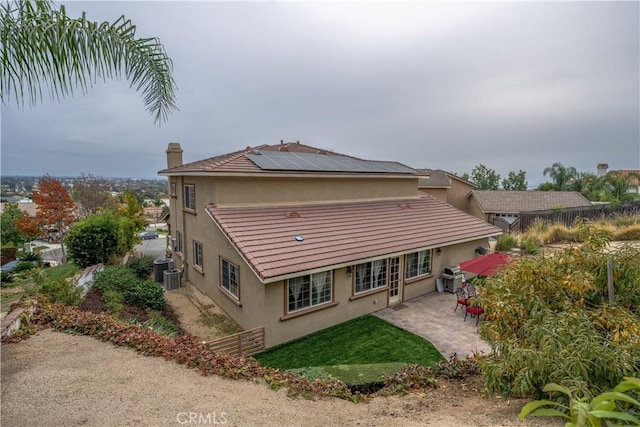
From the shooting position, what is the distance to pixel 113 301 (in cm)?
1039

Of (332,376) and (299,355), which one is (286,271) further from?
(332,376)

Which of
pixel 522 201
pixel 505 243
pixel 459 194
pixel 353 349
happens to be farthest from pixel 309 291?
pixel 522 201

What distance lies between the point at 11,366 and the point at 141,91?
532cm

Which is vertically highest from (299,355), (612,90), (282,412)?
(612,90)

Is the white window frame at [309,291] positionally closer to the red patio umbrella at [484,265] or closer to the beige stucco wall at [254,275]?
the beige stucco wall at [254,275]

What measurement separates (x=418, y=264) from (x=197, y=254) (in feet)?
33.7

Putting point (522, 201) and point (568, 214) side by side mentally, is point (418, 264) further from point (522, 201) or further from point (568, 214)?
point (522, 201)

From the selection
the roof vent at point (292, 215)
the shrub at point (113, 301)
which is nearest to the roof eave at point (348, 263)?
the roof vent at point (292, 215)

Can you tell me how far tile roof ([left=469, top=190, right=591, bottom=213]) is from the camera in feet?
106

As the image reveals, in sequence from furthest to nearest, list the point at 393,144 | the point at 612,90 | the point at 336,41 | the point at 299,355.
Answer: the point at 393,144
the point at 612,90
the point at 336,41
the point at 299,355

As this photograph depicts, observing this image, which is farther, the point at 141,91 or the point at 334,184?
the point at 334,184

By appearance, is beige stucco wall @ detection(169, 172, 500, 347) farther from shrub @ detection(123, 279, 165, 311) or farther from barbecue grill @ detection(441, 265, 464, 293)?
shrub @ detection(123, 279, 165, 311)

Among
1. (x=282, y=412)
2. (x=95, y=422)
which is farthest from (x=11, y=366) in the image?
(x=282, y=412)

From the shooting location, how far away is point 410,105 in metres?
23.8
